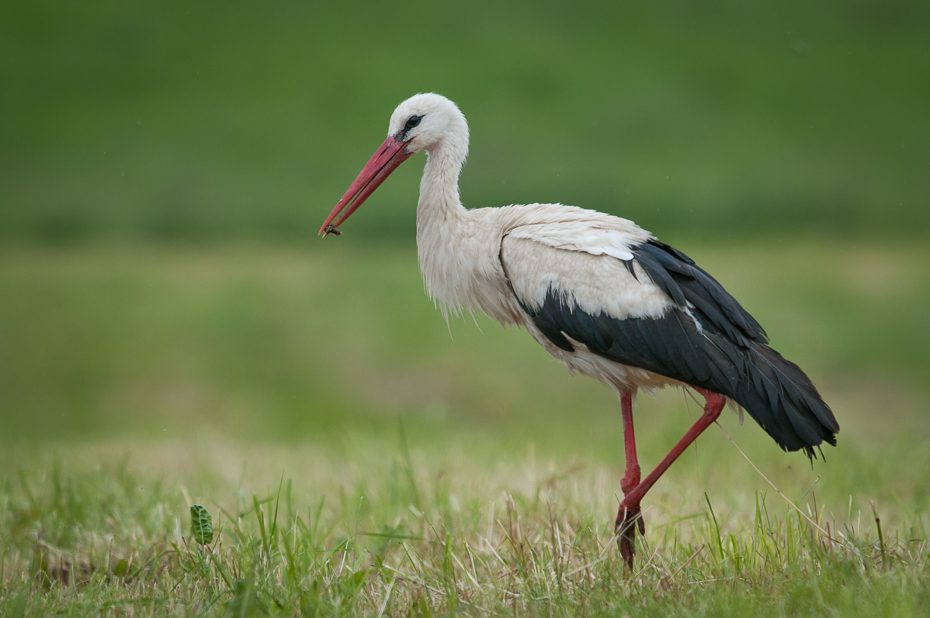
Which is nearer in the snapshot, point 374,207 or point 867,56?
point 374,207

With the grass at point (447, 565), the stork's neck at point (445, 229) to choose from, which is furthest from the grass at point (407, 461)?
the stork's neck at point (445, 229)

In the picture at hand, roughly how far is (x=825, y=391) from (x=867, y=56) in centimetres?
629

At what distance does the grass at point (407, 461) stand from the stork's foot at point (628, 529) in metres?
0.08

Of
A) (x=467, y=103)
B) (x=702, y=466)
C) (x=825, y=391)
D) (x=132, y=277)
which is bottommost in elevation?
(x=702, y=466)

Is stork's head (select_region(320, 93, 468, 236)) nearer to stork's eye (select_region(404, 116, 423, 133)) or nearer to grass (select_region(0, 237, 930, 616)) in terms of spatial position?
stork's eye (select_region(404, 116, 423, 133))

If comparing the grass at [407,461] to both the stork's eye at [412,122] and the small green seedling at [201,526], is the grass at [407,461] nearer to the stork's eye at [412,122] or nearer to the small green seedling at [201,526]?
the small green seedling at [201,526]

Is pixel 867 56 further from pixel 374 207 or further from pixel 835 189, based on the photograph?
pixel 374 207

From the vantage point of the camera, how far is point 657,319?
310cm

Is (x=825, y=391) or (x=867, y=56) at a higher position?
(x=867, y=56)

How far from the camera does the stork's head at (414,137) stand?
11.7 feet

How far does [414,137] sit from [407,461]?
1723 mm

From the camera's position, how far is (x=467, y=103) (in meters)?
10.4

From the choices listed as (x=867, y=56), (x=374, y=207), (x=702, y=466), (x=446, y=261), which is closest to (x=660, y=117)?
(x=867, y=56)

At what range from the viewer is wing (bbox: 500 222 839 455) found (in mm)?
2990
